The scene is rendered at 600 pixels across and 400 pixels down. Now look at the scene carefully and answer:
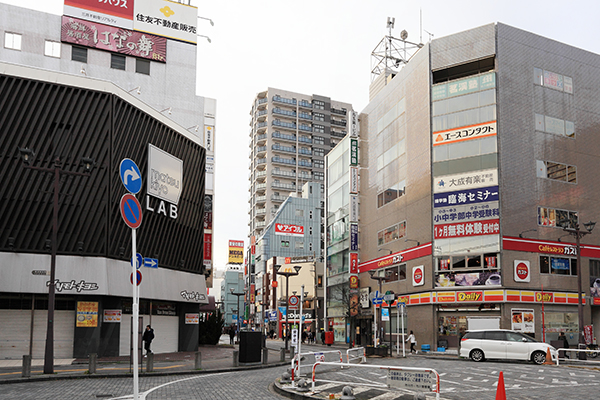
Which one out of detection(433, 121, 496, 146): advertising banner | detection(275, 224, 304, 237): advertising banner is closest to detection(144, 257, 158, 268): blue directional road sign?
detection(433, 121, 496, 146): advertising banner

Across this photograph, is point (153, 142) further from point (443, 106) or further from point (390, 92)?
point (390, 92)

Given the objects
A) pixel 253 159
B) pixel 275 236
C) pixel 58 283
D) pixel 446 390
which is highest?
pixel 253 159

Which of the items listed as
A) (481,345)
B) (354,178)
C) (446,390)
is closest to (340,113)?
(354,178)

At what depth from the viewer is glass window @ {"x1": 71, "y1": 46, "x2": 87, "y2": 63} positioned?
45.2 meters

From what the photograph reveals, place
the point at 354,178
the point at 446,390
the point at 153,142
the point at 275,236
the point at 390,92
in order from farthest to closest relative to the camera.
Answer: the point at 275,236, the point at 354,178, the point at 390,92, the point at 153,142, the point at 446,390

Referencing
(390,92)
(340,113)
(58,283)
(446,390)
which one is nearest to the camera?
(446,390)

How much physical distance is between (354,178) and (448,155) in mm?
14585

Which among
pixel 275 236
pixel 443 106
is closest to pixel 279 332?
pixel 275 236

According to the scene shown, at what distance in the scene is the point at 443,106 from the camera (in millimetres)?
42938

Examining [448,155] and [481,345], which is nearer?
[481,345]

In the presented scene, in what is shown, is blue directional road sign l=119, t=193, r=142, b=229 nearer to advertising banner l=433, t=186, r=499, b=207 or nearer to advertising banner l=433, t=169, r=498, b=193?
advertising banner l=433, t=186, r=499, b=207

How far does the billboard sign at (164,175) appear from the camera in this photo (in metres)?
33.8

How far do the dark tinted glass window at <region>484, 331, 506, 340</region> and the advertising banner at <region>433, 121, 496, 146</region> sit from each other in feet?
57.6

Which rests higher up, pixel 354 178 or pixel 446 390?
pixel 354 178
